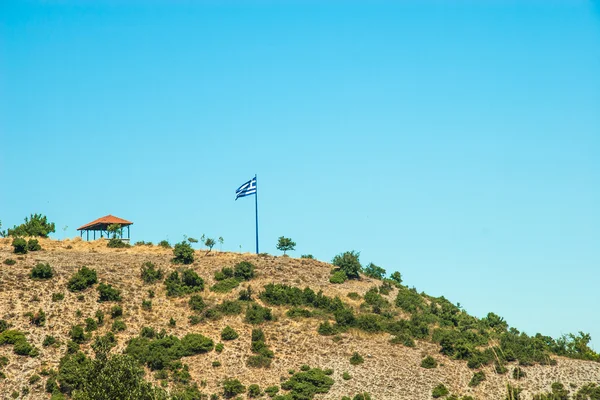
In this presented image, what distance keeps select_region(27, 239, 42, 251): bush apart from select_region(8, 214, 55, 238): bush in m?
14.6

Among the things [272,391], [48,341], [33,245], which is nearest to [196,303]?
[48,341]

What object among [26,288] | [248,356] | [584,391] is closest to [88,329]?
[26,288]

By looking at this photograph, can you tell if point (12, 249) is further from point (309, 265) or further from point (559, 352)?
point (559, 352)

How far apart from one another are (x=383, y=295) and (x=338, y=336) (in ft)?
48.3

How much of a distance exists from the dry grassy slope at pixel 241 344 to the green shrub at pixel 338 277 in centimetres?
85

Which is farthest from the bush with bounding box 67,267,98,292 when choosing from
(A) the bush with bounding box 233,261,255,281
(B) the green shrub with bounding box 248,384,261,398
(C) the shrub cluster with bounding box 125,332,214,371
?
(B) the green shrub with bounding box 248,384,261,398

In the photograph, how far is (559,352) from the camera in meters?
77.4

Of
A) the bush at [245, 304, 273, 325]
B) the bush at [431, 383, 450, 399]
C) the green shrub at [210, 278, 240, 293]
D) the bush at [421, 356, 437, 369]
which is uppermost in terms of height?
the green shrub at [210, 278, 240, 293]

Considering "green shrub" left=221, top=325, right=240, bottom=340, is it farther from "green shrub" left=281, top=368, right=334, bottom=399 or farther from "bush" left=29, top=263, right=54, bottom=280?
"bush" left=29, top=263, right=54, bottom=280

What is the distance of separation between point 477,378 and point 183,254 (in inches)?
1434

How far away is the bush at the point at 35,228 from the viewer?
341ft

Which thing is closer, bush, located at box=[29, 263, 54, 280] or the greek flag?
bush, located at box=[29, 263, 54, 280]

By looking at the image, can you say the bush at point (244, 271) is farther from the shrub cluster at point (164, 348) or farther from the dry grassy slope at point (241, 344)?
the shrub cluster at point (164, 348)

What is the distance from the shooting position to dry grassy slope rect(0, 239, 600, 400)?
65.4 meters
